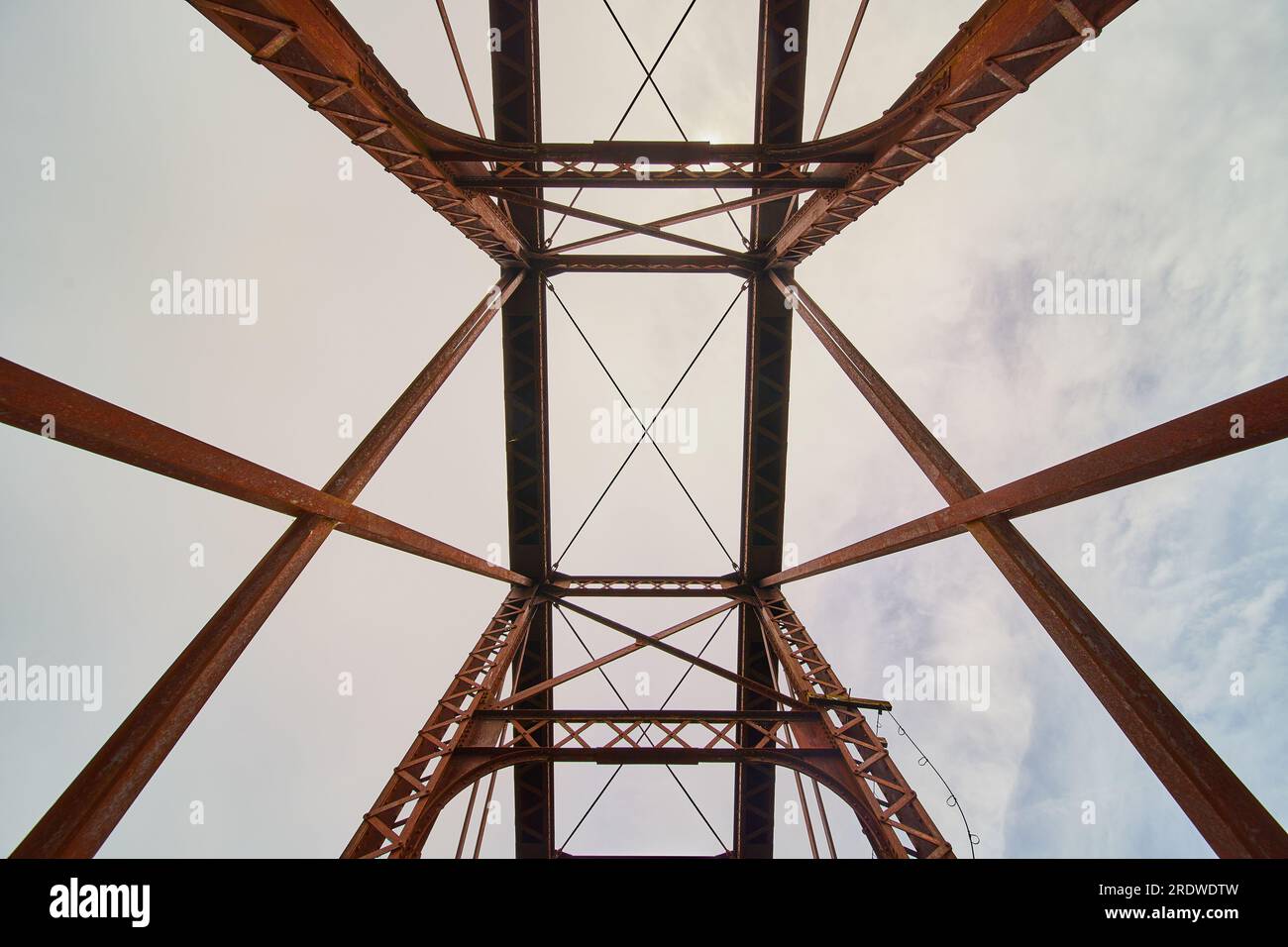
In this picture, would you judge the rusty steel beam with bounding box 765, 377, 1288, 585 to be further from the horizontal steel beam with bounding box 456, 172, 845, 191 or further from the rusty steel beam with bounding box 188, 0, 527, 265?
the rusty steel beam with bounding box 188, 0, 527, 265

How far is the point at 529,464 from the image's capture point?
584 inches

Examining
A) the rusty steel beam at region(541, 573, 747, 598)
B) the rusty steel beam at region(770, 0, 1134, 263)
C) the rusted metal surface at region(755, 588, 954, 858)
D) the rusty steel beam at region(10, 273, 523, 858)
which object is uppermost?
the rusty steel beam at region(770, 0, 1134, 263)

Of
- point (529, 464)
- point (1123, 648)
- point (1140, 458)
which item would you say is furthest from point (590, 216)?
point (1123, 648)

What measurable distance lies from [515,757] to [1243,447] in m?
10.1

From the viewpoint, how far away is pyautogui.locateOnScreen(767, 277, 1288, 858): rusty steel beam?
3.17m

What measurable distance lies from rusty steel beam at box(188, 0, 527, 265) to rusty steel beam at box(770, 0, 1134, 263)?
270 inches

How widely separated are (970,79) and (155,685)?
34.1ft

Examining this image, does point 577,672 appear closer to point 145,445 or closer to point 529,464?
point 529,464

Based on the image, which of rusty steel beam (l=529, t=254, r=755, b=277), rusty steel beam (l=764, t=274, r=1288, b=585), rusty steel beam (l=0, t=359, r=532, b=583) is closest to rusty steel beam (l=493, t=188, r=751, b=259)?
rusty steel beam (l=529, t=254, r=755, b=277)

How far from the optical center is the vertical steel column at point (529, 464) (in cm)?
1275
